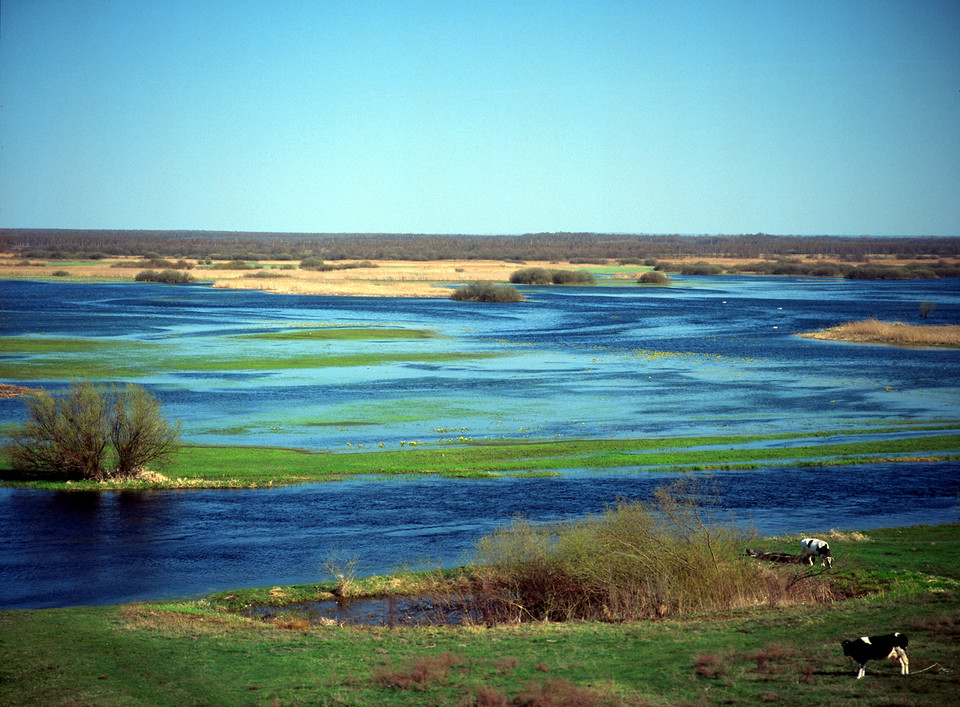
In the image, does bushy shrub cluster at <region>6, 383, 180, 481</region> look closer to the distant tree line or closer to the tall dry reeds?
the tall dry reeds

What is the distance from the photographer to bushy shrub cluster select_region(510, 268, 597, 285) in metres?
155

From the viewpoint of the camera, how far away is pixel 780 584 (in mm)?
18016

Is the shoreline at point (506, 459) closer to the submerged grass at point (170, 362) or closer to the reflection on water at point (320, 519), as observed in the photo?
the reflection on water at point (320, 519)

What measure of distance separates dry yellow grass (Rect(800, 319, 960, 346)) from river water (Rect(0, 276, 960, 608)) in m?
3.35

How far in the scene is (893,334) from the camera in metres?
74.6

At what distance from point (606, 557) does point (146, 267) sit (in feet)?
534

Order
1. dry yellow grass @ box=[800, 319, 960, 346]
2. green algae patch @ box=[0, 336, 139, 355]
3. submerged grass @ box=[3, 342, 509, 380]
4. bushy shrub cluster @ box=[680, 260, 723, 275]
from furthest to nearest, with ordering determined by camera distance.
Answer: bushy shrub cluster @ box=[680, 260, 723, 275] < dry yellow grass @ box=[800, 319, 960, 346] < green algae patch @ box=[0, 336, 139, 355] < submerged grass @ box=[3, 342, 509, 380]

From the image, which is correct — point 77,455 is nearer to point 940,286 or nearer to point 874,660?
point 874,660

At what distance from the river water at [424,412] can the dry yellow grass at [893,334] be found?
132 inches

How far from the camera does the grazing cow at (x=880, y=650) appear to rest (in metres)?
12.1

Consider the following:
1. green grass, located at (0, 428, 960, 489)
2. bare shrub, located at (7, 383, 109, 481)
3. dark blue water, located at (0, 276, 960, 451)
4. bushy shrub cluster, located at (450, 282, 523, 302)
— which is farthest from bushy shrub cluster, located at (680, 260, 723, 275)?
bare shrub, located at (7, 383, 109, 481)

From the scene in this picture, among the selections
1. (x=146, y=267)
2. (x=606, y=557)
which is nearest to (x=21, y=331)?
(x=606, y=557)

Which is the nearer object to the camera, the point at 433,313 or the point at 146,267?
the point at 433,313

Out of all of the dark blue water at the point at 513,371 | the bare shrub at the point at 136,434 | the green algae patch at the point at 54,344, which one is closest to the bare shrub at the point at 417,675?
the bare shrub at the point at 136,434
